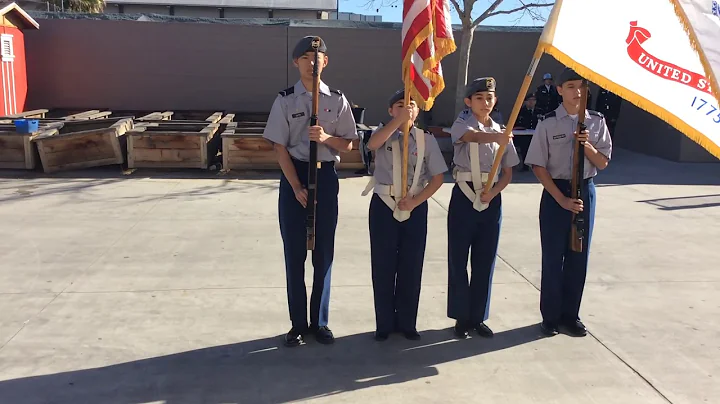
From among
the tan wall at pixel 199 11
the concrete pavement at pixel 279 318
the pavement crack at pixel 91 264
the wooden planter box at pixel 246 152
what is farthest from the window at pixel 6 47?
the tan wall at pixel 199 11

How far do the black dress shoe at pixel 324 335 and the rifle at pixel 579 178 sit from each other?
68.6 inches

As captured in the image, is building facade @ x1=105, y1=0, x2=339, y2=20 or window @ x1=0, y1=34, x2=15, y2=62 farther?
building facade @ x1=105, y1=0, x2=339, y2=20

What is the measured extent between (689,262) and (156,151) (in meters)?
7.78

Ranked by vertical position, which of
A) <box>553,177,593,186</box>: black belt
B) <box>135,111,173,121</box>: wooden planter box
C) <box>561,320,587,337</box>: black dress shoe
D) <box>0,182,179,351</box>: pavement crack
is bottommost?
<box>0,182,179,351</box>: pavement crack

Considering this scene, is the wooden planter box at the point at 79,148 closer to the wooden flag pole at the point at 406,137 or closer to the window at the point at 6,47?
the window at the point at 6,47

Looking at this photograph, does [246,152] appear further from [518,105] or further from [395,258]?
[518,105]

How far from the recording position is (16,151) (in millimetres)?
9938

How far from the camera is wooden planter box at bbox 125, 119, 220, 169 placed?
10102mm

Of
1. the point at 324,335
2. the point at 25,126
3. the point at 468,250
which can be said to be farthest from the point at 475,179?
the point at 25,126

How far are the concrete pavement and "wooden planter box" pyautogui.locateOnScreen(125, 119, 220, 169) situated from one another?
2.16 meters

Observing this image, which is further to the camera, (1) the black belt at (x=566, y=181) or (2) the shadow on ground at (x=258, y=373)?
(1) the black belt at (x=566, y=181)

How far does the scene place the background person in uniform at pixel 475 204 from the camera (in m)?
4.12

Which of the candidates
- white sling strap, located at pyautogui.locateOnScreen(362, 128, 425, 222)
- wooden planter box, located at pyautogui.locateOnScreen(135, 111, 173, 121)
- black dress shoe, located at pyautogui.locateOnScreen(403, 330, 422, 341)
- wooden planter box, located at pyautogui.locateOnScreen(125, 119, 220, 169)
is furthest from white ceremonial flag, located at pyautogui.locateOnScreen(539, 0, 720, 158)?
wooden planter box, located at pyautogui.locateOnScreen(135, 111, 173, 121)

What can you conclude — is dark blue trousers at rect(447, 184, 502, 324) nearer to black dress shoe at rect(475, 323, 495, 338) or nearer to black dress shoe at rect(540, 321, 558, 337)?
black dress shoe at rect(475, 323, 495, 338)
